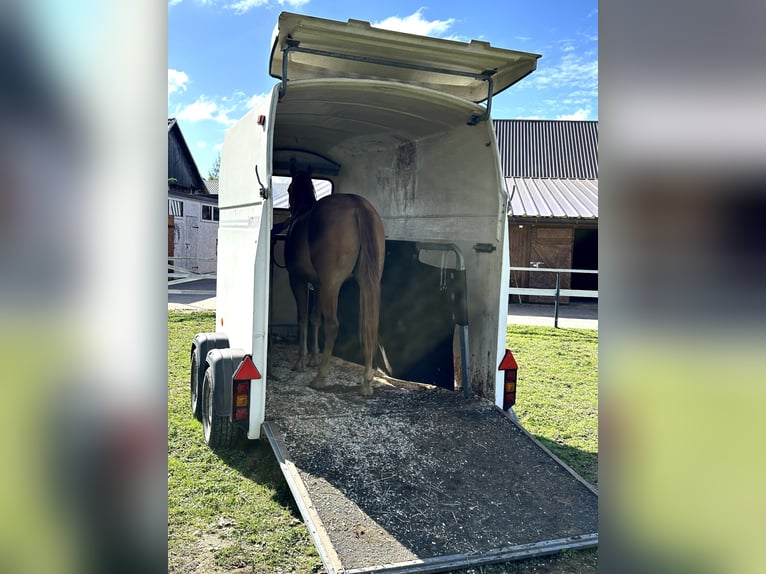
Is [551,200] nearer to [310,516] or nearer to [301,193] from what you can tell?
[301,193]

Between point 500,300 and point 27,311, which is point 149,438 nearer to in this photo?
point 27,311

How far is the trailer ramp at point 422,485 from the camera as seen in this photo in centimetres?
268

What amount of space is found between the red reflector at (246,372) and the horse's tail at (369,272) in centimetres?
126

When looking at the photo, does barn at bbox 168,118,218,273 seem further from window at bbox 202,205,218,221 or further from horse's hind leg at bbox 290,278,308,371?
horse's hind leg at bbox 290,278,308,371

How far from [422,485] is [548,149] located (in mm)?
23358

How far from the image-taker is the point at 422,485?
10.6 ft

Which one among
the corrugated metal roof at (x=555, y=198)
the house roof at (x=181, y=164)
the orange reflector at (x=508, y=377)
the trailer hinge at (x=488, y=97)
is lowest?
the orange reflector at (x=508, y=377)

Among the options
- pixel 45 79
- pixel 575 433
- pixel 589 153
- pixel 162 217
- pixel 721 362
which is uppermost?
pixel 589 153

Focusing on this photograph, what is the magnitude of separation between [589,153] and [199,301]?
18596mm

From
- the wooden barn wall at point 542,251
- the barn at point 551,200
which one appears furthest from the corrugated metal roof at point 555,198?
the wooden barn wall at point 542,251

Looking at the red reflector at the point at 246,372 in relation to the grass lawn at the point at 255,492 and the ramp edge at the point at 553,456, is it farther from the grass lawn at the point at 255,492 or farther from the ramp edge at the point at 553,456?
the ramp edge at the point at 553,456

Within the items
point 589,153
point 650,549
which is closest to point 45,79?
point 650,549

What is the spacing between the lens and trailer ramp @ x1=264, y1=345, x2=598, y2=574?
8.78 ft

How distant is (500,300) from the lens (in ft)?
14.0
